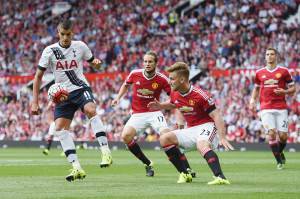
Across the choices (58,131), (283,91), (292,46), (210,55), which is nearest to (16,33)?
(210,55)

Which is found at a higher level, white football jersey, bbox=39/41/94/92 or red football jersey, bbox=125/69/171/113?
white football jersey, bbox=39/41/94/92

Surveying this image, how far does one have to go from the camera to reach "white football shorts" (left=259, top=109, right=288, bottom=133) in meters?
19.3

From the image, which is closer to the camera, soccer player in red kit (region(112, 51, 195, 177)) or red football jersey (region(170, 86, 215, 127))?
red football jersey (region(170, 86, 215, 127))

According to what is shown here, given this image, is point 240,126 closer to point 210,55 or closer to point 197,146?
point 210,55

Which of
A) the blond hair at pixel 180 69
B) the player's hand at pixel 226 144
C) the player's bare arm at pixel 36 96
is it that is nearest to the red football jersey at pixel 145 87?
the player's bare arm at pixel 36 96

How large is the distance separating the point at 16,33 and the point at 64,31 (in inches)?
1245

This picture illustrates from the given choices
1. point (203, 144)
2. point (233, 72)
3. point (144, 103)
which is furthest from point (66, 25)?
point (233, 72)

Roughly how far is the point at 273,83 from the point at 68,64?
6085 millimetres

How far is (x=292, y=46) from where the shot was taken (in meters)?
33.9

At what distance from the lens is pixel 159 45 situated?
38.7 m

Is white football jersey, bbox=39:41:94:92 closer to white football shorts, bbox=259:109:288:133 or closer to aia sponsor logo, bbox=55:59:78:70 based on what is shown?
aia sponsor logo, bbox=55:59:78:70

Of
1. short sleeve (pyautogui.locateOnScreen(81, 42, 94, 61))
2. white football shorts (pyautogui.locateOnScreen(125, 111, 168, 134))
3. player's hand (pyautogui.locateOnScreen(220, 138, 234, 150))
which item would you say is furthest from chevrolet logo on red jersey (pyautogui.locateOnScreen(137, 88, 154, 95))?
player's hand (pyautogui.locateOnScreen(220, 138, 234, 150))

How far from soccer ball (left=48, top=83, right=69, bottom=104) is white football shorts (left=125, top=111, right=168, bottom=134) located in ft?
8.21

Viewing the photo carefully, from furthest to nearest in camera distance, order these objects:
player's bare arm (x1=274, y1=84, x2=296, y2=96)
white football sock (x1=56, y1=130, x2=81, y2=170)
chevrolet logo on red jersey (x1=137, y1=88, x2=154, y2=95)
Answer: player's bare arm (x1=274, y1=84, x2=296, y2=96), chevrolet logo on red jersey (x1=137, y1=88, x2=154, y2=95), white football sock (x1=56, y1=130, x2=81, y2=170)
